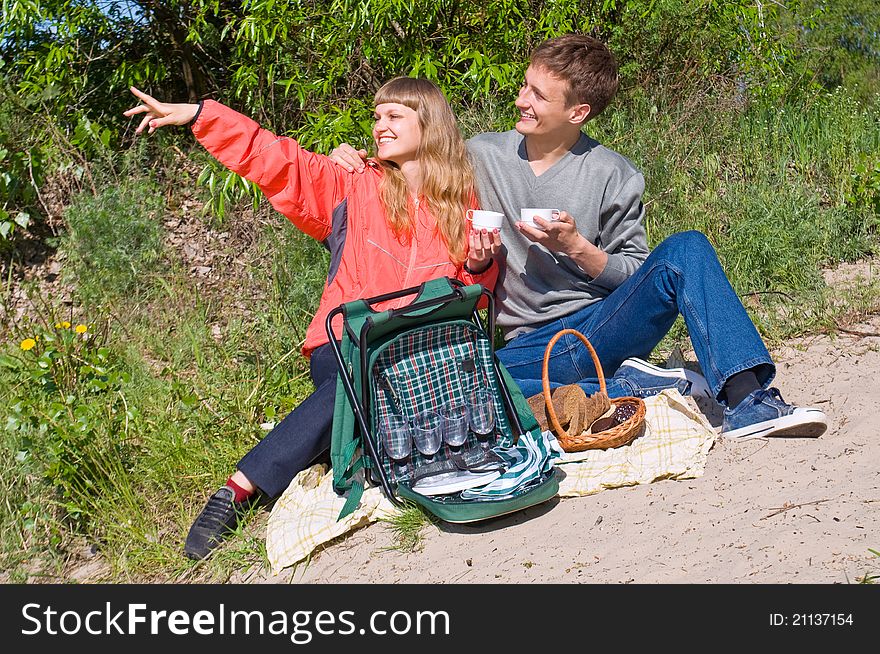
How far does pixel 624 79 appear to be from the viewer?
6246mm

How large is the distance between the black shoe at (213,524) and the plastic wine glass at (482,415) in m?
0.92

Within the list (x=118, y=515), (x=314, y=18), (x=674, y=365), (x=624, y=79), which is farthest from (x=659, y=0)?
(x=118, y=515)

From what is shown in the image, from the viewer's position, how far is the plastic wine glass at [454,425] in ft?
11.4

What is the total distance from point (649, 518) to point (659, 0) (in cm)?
378

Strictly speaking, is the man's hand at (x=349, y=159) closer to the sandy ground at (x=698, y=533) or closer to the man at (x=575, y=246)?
the man at (x=575, y=246)

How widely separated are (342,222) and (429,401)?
88cm

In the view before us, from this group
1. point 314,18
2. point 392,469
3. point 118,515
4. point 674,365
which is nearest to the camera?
point 392,469

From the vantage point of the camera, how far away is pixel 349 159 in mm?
3949

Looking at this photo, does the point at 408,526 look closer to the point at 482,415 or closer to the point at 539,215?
the point at 482,415

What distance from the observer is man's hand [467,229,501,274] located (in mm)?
3543

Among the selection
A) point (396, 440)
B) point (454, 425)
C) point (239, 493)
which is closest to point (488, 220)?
point (454, 425)

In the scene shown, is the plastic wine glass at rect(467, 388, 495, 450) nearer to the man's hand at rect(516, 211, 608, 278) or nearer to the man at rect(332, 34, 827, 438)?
the man at rect(332, 34, 827, 438)

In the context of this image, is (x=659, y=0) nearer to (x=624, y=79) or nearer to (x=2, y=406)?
(x=624, y=79)

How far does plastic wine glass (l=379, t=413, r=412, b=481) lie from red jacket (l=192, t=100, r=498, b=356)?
50cm
